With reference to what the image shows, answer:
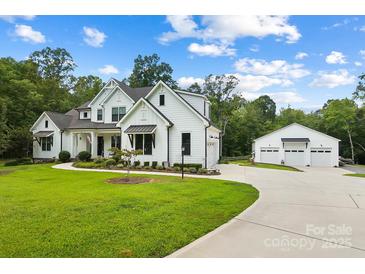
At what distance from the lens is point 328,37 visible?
35.1 ft

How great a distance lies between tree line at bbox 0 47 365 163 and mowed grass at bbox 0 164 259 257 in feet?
64.8

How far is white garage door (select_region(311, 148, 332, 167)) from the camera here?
2708cm

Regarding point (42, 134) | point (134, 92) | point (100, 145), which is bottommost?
point (100, 145)

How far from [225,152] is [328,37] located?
29.3 m

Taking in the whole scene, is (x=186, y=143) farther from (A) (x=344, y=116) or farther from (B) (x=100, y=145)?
(A) (x=344, y=116)

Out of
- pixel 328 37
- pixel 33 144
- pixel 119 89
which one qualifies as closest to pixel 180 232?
pixel 328 37

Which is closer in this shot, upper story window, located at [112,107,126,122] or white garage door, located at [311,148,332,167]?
upper story window, located at [112,107,126,122]

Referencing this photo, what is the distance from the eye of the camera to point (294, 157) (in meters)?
28.0

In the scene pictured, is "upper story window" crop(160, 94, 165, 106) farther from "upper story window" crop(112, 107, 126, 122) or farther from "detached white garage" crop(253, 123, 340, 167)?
"detached white garage" crop(253, 123, 340, 167)

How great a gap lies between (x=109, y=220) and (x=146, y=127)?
14.8 metres

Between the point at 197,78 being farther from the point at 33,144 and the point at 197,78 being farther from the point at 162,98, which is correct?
the point at 33,144

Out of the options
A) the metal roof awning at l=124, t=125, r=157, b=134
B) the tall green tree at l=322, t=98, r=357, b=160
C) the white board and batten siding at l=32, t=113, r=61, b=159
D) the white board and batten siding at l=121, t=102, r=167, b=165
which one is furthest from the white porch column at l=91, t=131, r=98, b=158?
the tall green tree at l=322, t=98, r=357, b=160

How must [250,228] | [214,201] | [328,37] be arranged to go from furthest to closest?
1. [328,37]
2. [214,201]
3. [250,228]

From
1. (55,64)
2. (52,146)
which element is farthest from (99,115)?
(55,64)
